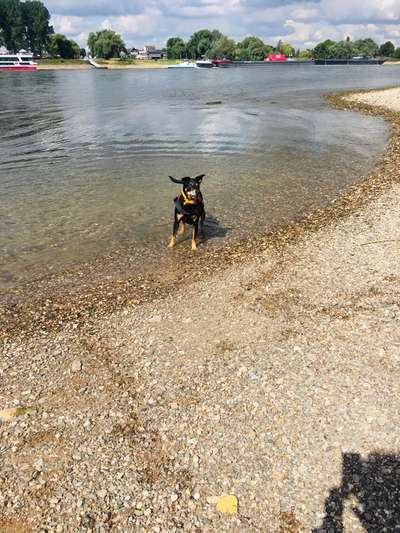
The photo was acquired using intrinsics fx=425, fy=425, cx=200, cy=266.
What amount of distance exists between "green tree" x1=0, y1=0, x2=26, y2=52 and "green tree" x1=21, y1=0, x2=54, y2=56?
2626 millimetres

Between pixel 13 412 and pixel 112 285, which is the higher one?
pixel 13 412

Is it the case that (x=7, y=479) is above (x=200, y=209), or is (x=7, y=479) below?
below

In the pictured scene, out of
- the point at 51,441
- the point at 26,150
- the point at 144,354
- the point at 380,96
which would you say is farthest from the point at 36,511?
the point at 380,96

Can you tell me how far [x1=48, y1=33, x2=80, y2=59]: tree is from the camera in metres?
165

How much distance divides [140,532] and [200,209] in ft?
23.5

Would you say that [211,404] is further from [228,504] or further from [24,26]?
[24,26]

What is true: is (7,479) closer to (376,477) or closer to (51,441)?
(51,441)

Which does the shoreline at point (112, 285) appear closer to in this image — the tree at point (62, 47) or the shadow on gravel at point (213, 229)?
the shadow on gravel at point (213, 229)

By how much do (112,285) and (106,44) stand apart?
187 meters

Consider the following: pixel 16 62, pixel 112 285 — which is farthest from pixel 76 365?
pixel 16 62

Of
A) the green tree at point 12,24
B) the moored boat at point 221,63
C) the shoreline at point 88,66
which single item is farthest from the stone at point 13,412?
the green tree at point 12,24

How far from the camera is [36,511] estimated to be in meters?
4.44

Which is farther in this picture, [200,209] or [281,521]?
[200,209]

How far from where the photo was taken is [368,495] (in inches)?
175
